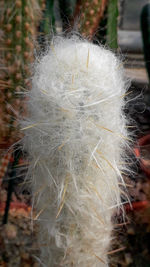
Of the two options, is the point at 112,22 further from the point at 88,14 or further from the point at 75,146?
the point at 75,146

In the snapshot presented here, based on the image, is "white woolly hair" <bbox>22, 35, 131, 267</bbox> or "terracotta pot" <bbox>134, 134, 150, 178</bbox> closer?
"white woolly hair" <bbox>22, 35, 131, 267</bbox>

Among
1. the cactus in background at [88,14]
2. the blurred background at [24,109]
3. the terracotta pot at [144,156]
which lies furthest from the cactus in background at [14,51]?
the terracotta pot at [144,156]

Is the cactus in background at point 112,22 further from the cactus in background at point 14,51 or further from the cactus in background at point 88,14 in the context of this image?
the cactus in background at point 14,51

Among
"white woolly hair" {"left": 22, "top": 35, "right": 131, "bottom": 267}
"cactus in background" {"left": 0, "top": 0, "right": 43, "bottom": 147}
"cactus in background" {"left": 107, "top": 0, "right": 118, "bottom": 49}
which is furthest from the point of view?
"cactus in background" {"left": 107, "top": 0, "right": 118, "bottom": 49}

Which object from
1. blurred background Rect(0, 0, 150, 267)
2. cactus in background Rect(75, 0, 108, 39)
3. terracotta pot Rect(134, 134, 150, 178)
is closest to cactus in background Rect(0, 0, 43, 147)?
blurred background Rect(0, 0, 150, 267)

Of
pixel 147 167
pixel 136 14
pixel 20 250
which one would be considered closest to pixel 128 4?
pixel 136 14

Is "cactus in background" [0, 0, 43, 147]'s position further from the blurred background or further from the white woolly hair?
the white woolly hair

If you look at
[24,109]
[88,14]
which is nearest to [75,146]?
[24,109]
